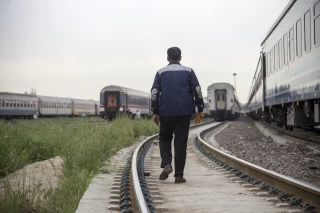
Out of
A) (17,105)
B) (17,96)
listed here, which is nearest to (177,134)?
(17,105)

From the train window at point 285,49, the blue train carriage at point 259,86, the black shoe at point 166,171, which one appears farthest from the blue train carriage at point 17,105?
the black shoe at point 166,171

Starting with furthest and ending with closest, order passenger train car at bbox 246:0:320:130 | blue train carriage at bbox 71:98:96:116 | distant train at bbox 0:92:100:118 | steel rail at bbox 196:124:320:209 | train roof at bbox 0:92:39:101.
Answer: blue train carriage at bbox 71:98:96:116 < distant train at bbox 0:92:100:118 < train roof at bbox 0:92:39:101 < passenger train car at bbox 246:0:320:130 < steel rail at bbox 196:124:320:209

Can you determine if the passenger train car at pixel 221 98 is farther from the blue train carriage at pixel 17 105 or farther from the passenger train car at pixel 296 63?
the passenger train car at pixel 296 63

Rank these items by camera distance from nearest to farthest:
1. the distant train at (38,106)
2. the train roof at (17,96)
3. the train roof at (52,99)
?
the train roof at (17,96) < the distant train at (38,106) < the train roof at (52,99)

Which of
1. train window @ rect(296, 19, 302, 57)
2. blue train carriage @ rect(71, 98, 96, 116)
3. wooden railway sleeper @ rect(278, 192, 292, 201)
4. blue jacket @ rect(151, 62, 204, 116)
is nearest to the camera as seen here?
wooden railway sleeper @ rect(278, 192, 292, 201)

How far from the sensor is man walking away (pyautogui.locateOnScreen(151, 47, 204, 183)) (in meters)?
6.12

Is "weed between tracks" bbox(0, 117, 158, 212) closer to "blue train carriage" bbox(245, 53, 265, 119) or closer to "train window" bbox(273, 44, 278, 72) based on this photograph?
"train window" bbox(273, 44, 278, 72)

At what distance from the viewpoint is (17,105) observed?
4175 centimetres

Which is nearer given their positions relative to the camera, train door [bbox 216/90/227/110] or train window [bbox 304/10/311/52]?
train window [bbox 304/10/311/52]

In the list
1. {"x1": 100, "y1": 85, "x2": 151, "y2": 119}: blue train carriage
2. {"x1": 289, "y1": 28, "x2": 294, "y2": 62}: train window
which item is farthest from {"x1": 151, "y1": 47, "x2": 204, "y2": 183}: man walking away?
{"x1": 100, "y1": 85, "x2": 151, "y2": 119}: blue train carriage

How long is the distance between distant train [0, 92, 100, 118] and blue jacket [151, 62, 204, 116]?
111 ft

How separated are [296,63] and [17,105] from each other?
3461cm

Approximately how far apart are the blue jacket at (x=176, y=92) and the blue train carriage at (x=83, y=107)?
5158cm

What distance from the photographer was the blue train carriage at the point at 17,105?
38.9 metres
